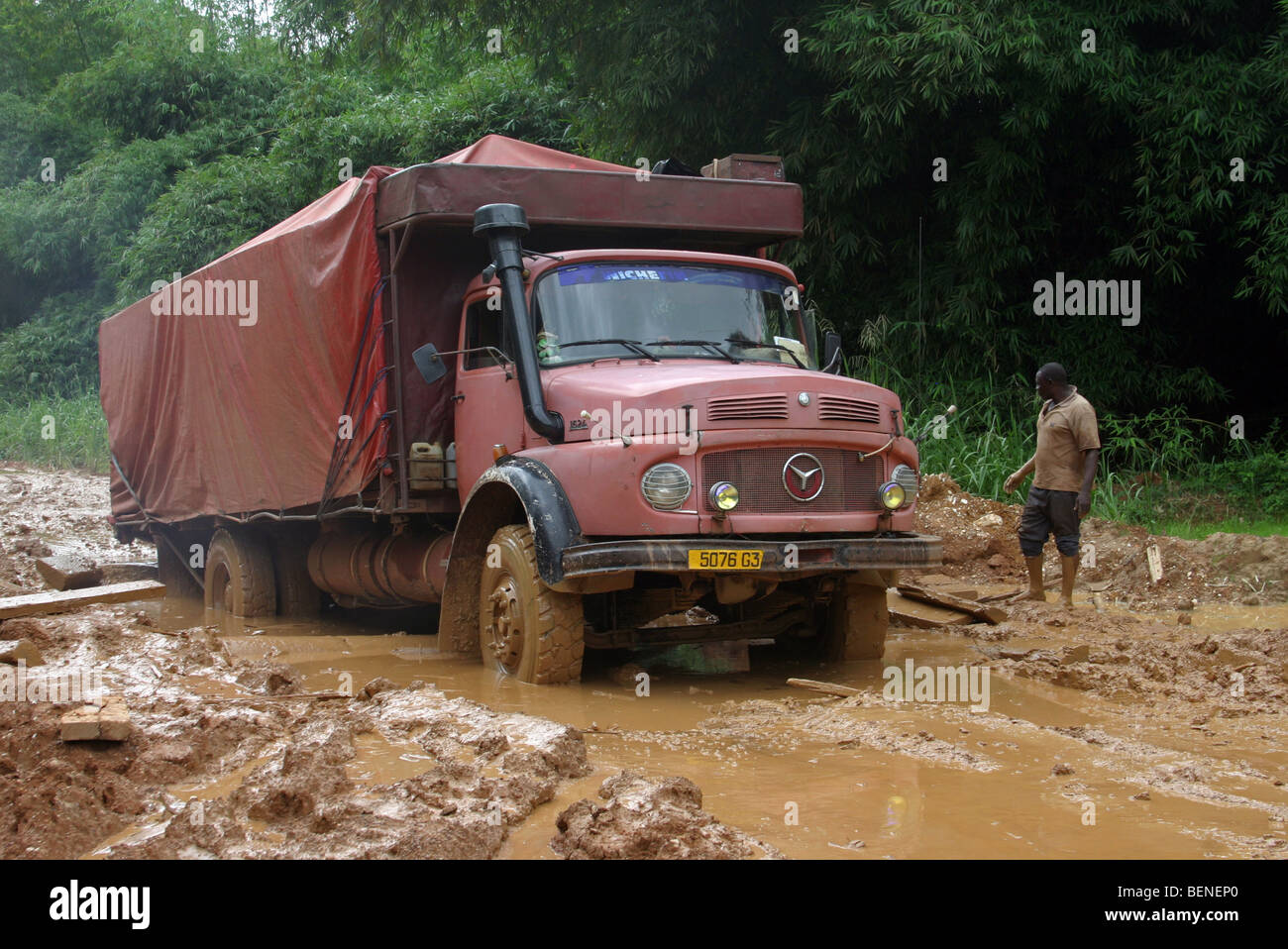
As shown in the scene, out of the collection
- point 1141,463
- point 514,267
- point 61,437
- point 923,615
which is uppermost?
point 514,267

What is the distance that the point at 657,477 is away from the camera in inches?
246

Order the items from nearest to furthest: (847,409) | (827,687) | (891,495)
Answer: (827,687), (847,409), (891,495)

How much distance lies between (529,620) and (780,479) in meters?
1.48

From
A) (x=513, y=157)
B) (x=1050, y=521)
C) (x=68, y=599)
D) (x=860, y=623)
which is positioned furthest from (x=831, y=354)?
(x=68, y=599)

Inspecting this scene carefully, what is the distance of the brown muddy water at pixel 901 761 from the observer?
399 cm

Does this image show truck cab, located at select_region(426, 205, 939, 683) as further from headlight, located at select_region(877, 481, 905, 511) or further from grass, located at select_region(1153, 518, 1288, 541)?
grass, located at select_region(1153, 518, 1288, 541)

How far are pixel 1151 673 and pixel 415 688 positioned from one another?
3.84 meters

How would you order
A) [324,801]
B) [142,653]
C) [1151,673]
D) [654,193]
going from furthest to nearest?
[654,193] < [142,653] < [1151,673] < [324,801]

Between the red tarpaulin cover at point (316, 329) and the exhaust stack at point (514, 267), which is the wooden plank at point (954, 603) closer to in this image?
the red tarpaulin cover at point (316, 329)

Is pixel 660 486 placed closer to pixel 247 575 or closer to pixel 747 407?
pixel 747 407

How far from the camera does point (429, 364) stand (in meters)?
7.48

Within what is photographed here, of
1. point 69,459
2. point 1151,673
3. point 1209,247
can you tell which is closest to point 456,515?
point 1151,673

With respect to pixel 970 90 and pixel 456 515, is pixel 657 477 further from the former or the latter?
pixel 970 90

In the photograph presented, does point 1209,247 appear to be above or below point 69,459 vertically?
above
